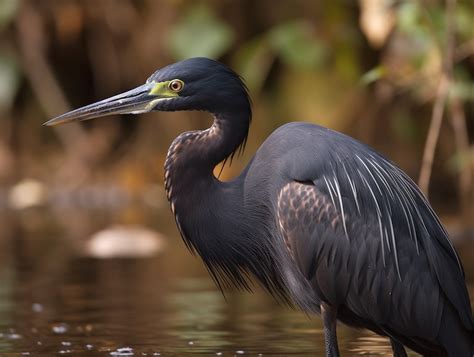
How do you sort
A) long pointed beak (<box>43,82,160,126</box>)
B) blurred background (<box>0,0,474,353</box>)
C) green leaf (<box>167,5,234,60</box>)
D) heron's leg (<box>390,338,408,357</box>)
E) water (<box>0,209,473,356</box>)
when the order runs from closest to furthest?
heron's leg (<box>390,338,408,357</box>) → long pointed beak (<box>43,82,160,126</box>) → water (<box>0,209,473,356</box>) → blurred background (<box>0,0,474,353</box>) → green leaf (<box>167,5,234,60</box>)

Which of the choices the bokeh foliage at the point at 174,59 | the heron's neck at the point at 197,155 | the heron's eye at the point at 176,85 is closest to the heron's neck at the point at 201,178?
the heron's neck at the point at 197,155

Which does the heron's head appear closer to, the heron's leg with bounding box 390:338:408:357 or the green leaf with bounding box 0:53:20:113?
the heron's leg with bounding box 390:338:408:357

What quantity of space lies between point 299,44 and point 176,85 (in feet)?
24.5

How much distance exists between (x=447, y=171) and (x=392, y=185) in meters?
8.17

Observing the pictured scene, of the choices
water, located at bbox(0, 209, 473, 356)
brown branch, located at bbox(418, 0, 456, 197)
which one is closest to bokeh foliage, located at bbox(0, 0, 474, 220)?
brown branch, located at bbox(418, 0, 456, 197)

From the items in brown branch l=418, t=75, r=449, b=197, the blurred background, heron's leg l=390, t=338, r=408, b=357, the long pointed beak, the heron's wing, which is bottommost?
heron's leg l=390, t=338, r=408, b=357

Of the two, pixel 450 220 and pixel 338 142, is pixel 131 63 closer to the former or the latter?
pixel 450 220

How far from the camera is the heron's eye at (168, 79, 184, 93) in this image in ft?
20.4

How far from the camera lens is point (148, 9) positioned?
1546 centimetres

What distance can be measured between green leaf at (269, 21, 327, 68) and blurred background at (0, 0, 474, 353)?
0.01 meters

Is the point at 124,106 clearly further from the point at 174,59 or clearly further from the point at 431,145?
the point at 174,59

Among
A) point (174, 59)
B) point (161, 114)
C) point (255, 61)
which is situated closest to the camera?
point (255, 61)

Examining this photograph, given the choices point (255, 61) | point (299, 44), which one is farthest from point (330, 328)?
point (255, 61)

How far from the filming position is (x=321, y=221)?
5.74 metres
